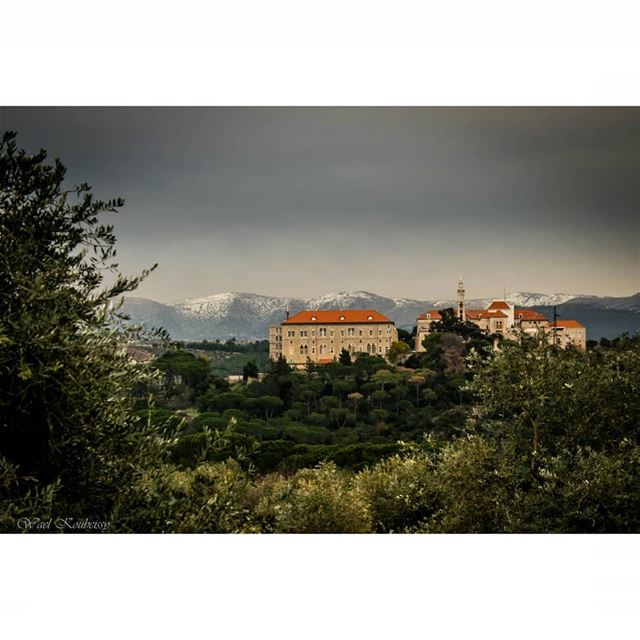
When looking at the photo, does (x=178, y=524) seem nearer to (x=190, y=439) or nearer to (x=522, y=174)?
(x=190, y=439)

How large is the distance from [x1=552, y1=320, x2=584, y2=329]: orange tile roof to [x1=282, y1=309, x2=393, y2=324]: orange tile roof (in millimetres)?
1885

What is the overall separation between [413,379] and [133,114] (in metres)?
4.34

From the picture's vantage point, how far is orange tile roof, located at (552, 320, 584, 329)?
7871mm

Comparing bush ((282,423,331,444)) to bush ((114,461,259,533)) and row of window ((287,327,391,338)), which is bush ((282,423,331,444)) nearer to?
row of window ((287,327,391,338))

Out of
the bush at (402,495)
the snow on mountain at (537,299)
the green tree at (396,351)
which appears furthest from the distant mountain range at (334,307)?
the bush at (402,495)

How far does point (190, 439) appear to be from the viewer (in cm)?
681

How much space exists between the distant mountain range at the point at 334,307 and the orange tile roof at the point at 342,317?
6 cm

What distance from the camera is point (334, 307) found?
8.15 meters

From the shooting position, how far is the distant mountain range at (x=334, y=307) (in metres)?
7.75

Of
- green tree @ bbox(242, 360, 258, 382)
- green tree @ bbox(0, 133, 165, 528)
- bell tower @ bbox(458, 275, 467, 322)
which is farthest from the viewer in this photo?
green tree @ bbox(242, 360, 258, 382)

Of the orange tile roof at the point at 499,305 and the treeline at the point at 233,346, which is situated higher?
the orange tile roof at the point at 499,305

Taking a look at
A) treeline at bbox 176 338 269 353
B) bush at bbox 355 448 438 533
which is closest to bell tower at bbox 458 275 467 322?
bush at bbox 355 448 438 533

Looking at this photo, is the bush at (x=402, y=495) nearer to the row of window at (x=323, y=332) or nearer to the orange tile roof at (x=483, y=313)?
the row of window at (x=323, y=332)
